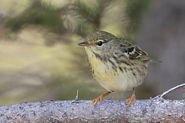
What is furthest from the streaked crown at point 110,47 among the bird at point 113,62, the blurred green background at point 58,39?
the blurred green background at point 58,39

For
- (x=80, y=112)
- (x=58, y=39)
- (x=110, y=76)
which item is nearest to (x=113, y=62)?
(x=110, y=76)

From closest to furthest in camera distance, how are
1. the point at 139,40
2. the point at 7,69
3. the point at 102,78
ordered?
the point at 102,78 → the point at 139,40 → the point at 7,69

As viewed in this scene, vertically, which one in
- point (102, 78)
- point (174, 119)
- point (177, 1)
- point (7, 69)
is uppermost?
point (177, 1)

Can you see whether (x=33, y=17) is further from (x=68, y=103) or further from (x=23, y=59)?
(x=68, y=103)

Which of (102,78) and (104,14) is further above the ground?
(104,14)

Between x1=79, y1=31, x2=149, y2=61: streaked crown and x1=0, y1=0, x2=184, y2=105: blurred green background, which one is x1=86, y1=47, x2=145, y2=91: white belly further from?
x1=0, y1=0, x2=184, y2=105: blurred green background

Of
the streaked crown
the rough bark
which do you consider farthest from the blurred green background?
the rough bark

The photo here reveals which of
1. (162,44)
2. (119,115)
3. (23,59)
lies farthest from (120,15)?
A: (119,115)
